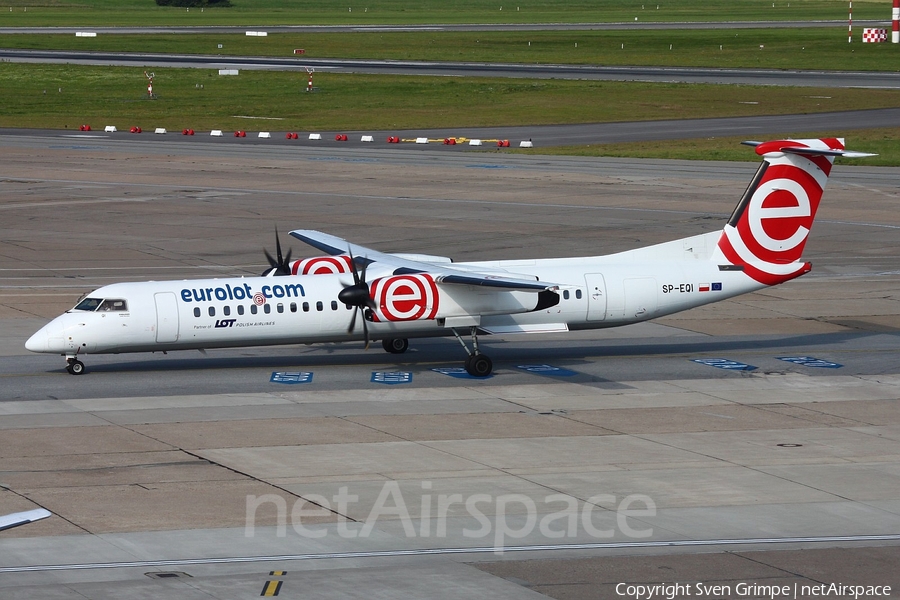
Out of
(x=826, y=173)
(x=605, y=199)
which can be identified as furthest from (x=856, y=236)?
(x=826, y=173)

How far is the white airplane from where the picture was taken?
30.4 metres

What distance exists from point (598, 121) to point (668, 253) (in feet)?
197

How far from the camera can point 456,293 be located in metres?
31.2

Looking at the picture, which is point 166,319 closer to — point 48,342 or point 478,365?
point 48,342

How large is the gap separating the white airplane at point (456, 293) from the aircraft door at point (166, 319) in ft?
0.08

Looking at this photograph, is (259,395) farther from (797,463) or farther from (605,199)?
(605,199)

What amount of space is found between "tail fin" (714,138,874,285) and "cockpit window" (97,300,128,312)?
15681 millimetres

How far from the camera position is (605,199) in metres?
61.2

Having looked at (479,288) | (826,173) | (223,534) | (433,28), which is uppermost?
(433,28)

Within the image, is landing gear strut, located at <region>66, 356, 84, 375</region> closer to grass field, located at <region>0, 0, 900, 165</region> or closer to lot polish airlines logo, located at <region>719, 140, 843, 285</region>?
lot polish airlines logo, located at <region>719, 140, 843, 285</region>

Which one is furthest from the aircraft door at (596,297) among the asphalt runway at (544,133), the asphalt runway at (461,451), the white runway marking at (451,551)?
the asphalt runway at (544,133)

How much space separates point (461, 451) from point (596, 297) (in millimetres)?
8603

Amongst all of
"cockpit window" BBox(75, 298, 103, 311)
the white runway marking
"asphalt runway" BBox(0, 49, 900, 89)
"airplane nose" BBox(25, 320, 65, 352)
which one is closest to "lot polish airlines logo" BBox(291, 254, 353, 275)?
"cockpit window" BBox(75, 298, 103, 311)

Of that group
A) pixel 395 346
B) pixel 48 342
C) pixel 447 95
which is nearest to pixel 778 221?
pixel 395 346
